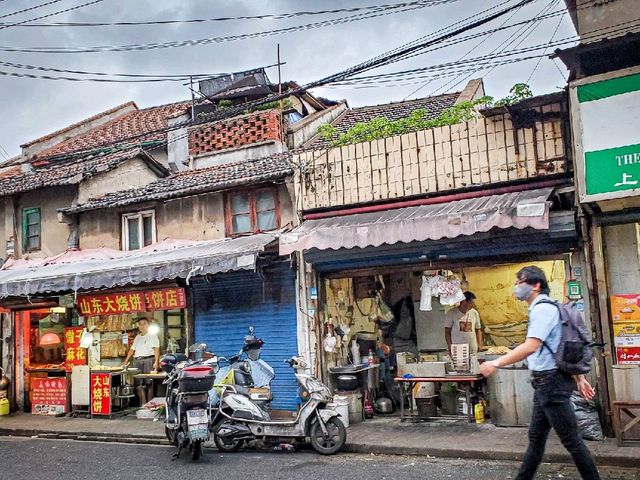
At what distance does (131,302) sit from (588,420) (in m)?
10.1

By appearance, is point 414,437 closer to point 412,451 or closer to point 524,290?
point 412,451

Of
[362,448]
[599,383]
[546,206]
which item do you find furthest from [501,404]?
[546,206]

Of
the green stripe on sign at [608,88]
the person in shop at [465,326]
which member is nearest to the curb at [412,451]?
the person in shop at [465,326]

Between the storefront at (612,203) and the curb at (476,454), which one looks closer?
the curb at (476,454)

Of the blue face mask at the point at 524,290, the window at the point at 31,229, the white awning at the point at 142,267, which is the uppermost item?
the window at the point at 31,229

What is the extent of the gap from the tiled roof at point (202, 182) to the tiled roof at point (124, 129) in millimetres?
5895

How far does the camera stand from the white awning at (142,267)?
39.9 ft

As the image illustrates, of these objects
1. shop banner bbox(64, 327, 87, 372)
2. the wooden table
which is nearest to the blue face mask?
the wooden table

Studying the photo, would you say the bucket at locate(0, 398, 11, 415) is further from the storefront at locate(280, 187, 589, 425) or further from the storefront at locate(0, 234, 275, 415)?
the storefront at locate(280, 187, 589, 425)

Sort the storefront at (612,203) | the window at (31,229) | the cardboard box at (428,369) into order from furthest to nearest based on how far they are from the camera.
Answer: the window at (31,229) < the cardboard box at (428,369) < the storefront at (612,203)

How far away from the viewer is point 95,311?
50.0 ft

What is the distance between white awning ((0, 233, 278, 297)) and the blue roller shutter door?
93cm

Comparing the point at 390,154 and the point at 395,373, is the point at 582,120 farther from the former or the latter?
the point at 395,373

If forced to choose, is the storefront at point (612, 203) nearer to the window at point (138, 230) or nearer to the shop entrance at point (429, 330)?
the shop entrance at point (429, 330)
